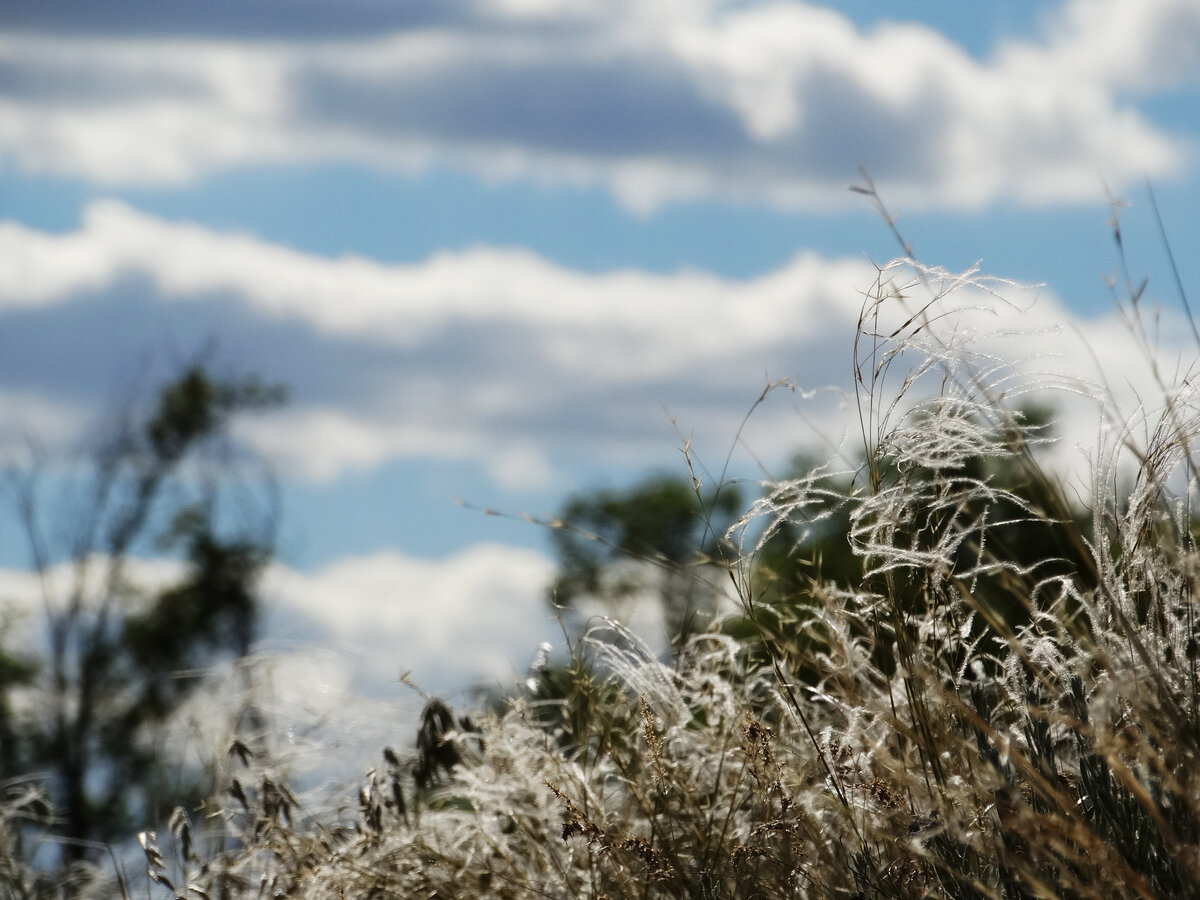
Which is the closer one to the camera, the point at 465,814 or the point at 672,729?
the point at 672,729

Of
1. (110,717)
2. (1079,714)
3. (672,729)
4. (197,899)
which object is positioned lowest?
(110,717)

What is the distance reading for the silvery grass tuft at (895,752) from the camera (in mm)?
2500

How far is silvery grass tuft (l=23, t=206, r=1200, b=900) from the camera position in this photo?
250 centimetres

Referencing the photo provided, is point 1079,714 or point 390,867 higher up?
point 1079,714

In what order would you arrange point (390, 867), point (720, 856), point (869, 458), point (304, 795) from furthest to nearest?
point (304, 795)
point (390, 867)
point (720, 856)
point (869, 458)

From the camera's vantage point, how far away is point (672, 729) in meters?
3.24

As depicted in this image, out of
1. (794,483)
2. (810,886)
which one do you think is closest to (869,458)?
(794,483)

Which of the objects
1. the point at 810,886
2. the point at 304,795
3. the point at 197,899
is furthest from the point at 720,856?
the point at 304,795

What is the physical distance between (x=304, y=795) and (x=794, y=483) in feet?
7.55

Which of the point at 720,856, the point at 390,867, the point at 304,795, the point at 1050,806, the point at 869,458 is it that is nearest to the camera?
the point at 1050,806

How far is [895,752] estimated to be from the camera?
320 centimetres

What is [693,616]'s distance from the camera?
3951 mm

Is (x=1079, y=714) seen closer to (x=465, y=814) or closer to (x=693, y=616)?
(x=693, y=616)

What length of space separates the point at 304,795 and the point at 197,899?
82cm
